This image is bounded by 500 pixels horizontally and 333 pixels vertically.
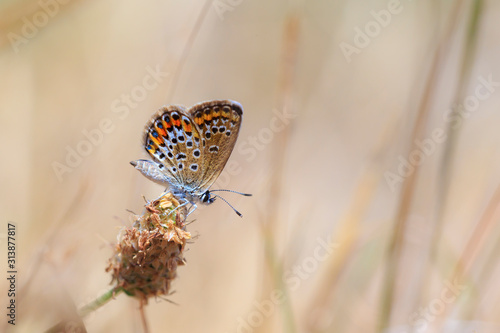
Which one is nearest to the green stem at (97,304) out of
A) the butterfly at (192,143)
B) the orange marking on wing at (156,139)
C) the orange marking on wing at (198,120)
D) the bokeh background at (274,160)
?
the bokeh background at (274,160)

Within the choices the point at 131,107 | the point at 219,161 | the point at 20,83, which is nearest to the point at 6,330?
the point at 219,161

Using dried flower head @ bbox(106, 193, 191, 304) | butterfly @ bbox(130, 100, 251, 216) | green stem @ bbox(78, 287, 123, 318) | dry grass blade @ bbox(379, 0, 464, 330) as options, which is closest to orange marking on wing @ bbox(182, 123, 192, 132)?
butterfly @ bbox(130, 100, 251, 216)

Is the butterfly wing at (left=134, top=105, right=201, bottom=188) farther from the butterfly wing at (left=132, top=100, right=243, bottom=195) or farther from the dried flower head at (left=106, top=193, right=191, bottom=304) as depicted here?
the dried flower head at (left=106, top=193, right=191, bottom=304)

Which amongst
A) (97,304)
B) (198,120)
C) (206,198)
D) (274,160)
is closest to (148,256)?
(97,304)

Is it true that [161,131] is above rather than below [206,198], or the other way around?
above

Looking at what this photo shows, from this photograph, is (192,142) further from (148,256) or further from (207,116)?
(148,256)

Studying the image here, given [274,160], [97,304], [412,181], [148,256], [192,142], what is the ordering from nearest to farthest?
[97,304], [148,256], [412,181], [192,142], [274,160]

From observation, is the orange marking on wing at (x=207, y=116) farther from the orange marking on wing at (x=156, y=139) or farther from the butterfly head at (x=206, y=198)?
the butterfly head at (x=206, y=198)
